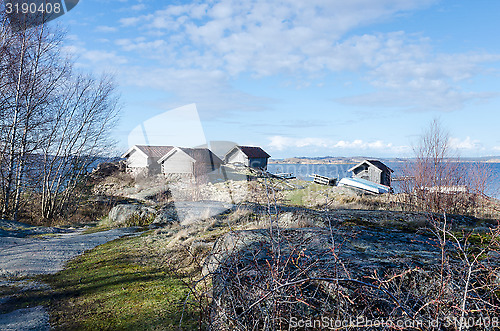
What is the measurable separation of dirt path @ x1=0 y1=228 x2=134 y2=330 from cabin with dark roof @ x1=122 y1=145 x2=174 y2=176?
2515cm

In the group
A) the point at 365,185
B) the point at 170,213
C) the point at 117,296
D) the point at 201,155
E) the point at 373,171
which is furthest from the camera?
the point at 373,171

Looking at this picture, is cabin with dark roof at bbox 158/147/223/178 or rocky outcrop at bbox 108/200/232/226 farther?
cabin with dark roof at bbox 158/147/223/178

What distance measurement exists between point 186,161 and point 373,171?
2197 cm

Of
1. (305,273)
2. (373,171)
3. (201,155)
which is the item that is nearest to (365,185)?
(373,171)

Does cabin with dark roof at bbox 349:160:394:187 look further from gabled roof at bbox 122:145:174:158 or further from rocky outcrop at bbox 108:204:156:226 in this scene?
rocky outcrop at bbox 108:204:156:226

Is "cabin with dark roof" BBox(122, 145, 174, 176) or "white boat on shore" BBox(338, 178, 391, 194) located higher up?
"cabin with dark roof" BBox(122, 145, 174, 176)

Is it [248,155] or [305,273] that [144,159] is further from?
[305,273]

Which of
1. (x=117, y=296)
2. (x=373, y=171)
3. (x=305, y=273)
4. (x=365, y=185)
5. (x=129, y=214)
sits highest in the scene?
(x=305, y=273)

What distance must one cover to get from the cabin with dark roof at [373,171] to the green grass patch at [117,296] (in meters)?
33.4

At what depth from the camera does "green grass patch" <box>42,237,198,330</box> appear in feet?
13.4

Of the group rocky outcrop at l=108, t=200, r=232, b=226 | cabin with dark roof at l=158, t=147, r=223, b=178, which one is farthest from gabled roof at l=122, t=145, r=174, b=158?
rocky outcrop at l=108, t=200, r=232, b=226

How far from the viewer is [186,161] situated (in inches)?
1325

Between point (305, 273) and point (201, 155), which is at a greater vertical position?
point (201, 155)

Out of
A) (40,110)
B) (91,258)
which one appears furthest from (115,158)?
(91,258)
